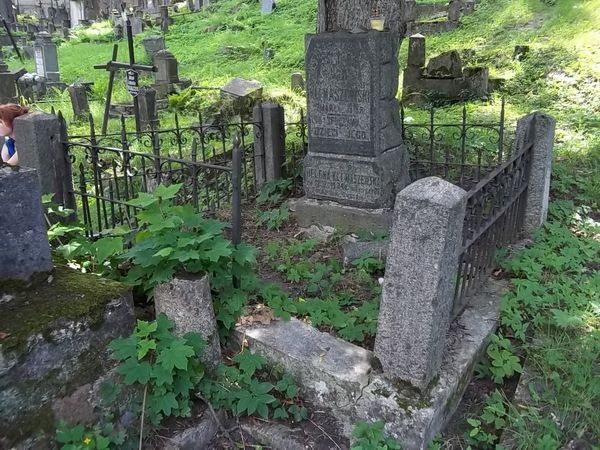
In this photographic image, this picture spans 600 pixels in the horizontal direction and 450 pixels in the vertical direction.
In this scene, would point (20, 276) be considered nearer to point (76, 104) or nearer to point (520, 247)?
point (520, 247)

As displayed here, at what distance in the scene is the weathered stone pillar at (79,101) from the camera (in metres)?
11.4

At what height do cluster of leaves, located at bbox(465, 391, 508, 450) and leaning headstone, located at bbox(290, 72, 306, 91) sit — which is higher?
leaning headstone, located at bbox(290, 72, 306, 91)

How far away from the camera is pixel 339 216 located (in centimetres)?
479

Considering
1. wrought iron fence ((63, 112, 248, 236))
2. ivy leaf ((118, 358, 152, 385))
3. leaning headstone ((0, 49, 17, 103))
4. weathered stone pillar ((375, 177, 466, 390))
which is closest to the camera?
weathered stone pillar ((375, 177, 466, 390))

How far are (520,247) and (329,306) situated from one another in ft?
5.65

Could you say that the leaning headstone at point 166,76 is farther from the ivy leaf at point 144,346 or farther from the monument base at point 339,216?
the ivy leaf at point 144,346

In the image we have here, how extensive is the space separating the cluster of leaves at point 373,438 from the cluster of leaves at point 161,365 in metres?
0.82

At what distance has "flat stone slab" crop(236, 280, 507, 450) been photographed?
7.90 ft

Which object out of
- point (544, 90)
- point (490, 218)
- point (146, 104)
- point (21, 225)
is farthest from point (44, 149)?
point (544, 90)

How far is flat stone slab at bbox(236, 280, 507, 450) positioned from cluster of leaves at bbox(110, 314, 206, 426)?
0.48 metres

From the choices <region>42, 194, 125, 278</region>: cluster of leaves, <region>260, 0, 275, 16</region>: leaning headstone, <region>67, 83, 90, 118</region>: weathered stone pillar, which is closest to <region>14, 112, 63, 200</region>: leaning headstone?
<region>42, 194, 125, 278</region>: cluster of leaves

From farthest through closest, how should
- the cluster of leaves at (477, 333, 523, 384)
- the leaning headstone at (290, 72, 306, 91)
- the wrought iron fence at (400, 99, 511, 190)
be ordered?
the leaning headstone at (290, 72, 306, 91) < the wrought iron fence at (400, 99, 511, 190) < the cluster of leaves at (477, 333, 523, 384)

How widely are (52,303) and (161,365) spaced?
0.56 metres

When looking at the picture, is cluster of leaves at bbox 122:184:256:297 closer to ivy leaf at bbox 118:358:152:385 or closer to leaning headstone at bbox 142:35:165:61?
ivy leaf at bbox 118:358:152:385
